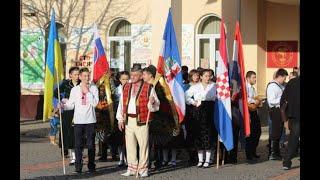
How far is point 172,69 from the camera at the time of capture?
11.6 m

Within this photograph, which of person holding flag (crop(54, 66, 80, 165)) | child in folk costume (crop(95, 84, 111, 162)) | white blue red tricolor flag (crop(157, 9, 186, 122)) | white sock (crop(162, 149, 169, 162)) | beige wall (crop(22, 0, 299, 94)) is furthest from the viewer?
beige wall (crop(22, 0, 299, 94))

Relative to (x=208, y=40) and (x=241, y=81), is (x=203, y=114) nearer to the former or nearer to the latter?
(x=241, y=81)

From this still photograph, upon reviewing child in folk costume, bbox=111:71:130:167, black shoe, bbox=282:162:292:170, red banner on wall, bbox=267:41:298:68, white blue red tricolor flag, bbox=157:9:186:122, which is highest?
red banner on wall, bbox=267:41:298:68

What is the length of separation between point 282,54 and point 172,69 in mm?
9847

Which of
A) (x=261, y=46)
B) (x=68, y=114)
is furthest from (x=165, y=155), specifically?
(x=261, y=46)

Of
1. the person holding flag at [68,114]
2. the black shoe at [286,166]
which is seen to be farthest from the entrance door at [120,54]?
the black shoe at [286,166]

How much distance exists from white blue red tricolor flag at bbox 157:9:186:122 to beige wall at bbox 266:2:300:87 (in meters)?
9.67

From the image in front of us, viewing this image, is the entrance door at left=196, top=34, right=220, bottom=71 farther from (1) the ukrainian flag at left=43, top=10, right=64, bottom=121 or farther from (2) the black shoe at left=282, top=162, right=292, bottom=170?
(1) the ukrainian flag at left=43, top=10, right=64, bottom=121

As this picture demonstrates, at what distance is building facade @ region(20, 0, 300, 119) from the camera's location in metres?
20.3

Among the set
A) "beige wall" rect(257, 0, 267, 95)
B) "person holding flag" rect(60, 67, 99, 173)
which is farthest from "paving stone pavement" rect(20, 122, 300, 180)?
"beige wall" rect(257, 0, 267, 95)

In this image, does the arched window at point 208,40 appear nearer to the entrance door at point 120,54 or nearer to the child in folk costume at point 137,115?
the entrance door at point 120,54

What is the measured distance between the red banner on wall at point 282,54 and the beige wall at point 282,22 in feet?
0.55
